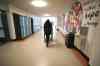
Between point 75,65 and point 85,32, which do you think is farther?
point 85,32

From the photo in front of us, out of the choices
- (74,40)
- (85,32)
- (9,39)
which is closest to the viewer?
(85,32)

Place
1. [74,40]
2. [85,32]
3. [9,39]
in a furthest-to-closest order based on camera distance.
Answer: [9,39], [74,40], [85,32]

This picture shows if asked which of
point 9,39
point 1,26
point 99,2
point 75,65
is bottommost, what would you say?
point 75,65

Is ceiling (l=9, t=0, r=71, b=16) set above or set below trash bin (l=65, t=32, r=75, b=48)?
above

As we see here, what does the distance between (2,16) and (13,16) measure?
0.65 metres

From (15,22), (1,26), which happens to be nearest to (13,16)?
(15,22)

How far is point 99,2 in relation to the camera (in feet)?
7.04

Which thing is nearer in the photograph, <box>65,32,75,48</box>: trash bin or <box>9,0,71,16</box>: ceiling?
<box>9,0,71,16</box>: ceiling

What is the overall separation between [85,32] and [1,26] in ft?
16.8

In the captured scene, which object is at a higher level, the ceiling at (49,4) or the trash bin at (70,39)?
the ceiling at (49,4)

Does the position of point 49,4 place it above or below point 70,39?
above

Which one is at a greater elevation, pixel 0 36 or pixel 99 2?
pixel 99 2

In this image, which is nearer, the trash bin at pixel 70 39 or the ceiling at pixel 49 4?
the ceiling at pixel 49 4

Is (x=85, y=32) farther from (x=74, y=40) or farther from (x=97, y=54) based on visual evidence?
(x=97, y=54)
